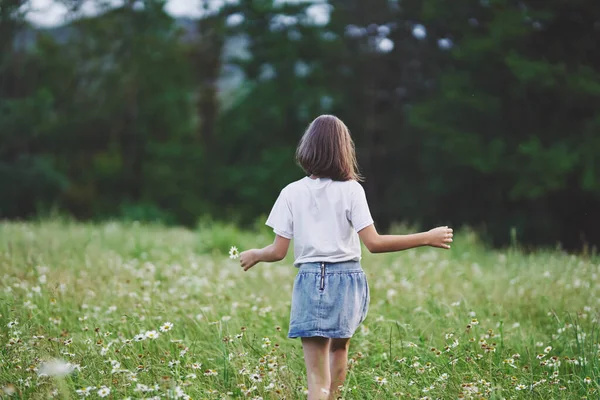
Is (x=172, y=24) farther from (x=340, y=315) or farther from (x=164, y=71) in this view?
(x=340, y=315)

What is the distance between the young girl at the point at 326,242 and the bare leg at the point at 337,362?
0.05 metres

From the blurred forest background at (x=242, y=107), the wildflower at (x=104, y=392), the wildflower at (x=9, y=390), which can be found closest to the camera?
the wildflower at (x=9, y=390)

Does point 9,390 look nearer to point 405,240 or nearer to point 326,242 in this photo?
point 326,242

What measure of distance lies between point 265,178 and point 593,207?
414 inches

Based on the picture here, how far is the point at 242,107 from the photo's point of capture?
2298 cm

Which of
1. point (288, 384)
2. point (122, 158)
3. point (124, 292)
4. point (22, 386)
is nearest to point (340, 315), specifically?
point (288, 384)

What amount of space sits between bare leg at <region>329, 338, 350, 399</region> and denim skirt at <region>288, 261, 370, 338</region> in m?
0.19

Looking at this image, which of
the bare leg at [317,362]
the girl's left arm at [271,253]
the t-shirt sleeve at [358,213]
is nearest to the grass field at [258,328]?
the bare leg at [317,362]

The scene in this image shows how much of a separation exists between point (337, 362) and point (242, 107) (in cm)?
2023

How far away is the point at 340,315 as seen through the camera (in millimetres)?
3133

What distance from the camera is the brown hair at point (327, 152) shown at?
10.5ft

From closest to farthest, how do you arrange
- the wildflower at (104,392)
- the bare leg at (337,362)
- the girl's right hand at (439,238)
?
1. the wildflower at (104,392)
2. the girl's right hand at (439,238)
3. the bare leg at (337,362)

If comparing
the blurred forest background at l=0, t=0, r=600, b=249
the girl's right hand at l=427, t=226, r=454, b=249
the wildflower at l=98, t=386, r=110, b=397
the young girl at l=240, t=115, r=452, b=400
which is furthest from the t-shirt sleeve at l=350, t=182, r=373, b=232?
the blurred forest background at l=0, t=0, r=600, b=249

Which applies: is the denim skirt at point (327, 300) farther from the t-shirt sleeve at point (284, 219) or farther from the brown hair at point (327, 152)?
the brown hair at point (327, 152)
